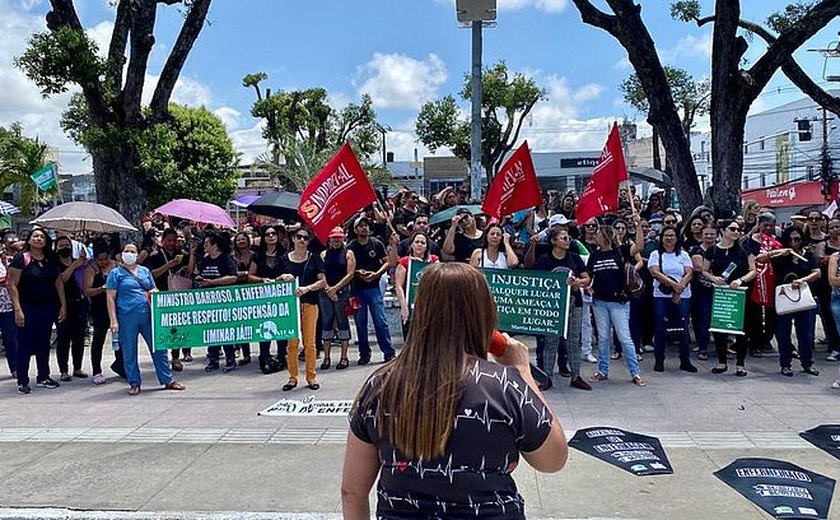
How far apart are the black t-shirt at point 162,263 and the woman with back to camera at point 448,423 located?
29.6 ft

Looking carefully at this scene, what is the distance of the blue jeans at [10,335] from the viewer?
9.63 metres

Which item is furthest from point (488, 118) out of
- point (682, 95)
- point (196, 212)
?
point (196, 212)

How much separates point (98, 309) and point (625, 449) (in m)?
6.51

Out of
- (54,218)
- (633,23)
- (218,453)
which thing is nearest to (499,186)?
(218,453)

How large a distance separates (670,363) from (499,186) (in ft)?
9.85

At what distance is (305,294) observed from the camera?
9117 mm

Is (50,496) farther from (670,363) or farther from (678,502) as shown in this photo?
(670,363)

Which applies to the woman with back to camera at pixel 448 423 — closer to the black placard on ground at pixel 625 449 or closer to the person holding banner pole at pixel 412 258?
the black placard on ground at pixel 625 449

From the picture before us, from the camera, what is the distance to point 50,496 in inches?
218

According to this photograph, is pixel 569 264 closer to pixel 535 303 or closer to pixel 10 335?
pixel 535 303

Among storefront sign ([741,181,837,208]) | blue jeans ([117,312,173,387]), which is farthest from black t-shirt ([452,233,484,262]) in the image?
storefront sign ([741,181,837,208])

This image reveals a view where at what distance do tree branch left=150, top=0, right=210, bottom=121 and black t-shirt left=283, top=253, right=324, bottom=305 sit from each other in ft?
24.6

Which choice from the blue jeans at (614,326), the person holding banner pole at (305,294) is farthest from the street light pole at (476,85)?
the blue jeans at (614,326)

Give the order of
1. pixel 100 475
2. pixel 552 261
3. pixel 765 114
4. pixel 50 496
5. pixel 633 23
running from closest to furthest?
1. pixel 50 496
2. pixel 100 475
3. pixel 552 261
4. pixel 633 23
5. pixel 765 114
